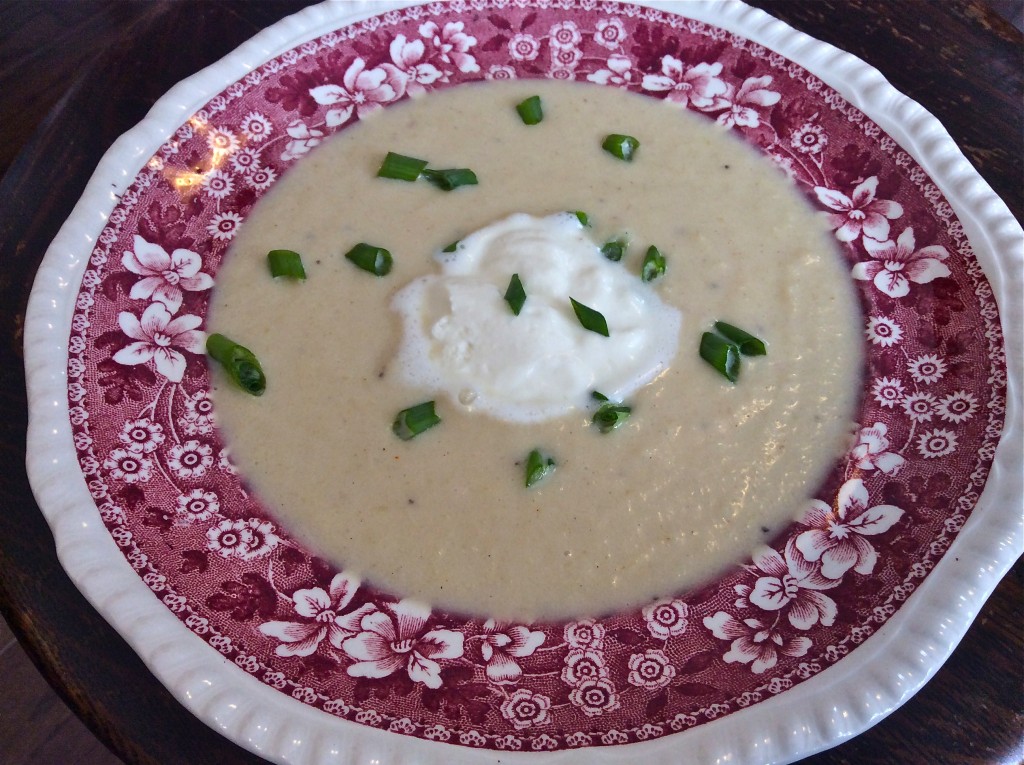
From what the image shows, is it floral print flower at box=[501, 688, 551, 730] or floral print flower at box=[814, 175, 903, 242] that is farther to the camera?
floral print flower at box=[814, 175, 903, 242]

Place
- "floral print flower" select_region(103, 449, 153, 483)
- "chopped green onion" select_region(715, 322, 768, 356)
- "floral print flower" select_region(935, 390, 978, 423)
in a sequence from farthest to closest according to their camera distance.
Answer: "chopped green onion" select_region(715, 322, 768, 356)
"floral print flower" select_region(935, 390, 978, 423)
"floral print flower" select_region(103, 449, 153, 483)

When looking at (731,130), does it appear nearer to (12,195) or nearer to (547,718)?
(547,718)

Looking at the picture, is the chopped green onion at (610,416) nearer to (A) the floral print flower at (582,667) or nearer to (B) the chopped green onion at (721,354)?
(B) the chopped green onion at (721,354)

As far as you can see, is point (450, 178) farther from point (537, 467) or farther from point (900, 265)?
point (900, 265)

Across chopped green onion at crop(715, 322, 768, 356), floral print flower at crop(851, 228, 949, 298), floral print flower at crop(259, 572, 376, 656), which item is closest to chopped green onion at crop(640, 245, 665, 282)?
chopped green onion at crop(715, 322, 768, 356)

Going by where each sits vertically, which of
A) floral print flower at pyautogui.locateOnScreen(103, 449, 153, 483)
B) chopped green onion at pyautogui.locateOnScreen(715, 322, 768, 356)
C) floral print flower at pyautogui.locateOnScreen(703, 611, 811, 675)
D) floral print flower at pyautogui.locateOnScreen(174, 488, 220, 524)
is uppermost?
chopped green onion at pyautogui.locateOnScreen(715, 322, 768, 356)

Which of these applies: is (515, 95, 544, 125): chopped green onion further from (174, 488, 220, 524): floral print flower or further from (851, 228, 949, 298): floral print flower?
(174, 488, 220, 524): floral print flower

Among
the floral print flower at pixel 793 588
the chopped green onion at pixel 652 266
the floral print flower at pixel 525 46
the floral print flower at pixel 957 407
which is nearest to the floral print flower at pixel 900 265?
the floral print flower at pixel 957 407

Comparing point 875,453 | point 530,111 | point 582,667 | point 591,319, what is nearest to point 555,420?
point 591,319
